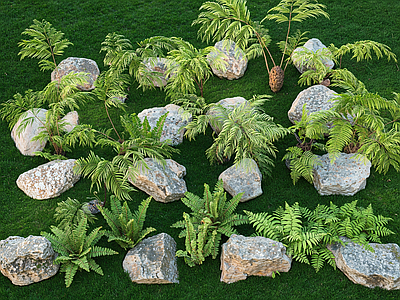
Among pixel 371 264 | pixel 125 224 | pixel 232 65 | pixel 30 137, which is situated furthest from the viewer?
pixel 232 65

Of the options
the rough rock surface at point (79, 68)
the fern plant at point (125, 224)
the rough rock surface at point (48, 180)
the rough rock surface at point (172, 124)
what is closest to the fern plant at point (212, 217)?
the fern plant at point (125, 224)

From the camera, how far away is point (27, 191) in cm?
717

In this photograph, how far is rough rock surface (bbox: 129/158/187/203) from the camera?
6.94 meters

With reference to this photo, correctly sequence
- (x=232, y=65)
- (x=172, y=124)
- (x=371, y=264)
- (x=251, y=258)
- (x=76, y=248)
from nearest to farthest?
(x=251, y=258) < (x=371, y=264) < (x=76, y=248) < (x=172, y=124) < (x=232, y=65)

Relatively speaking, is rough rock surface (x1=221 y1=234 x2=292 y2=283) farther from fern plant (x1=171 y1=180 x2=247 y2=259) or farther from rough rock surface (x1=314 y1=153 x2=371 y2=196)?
rough rock surface (x1=314 y1=153 x2=371 y2=196)

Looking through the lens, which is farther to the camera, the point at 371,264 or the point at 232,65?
the point at 232,65

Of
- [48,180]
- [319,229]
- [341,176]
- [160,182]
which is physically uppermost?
[48,180]

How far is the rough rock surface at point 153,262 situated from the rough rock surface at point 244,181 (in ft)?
4.97

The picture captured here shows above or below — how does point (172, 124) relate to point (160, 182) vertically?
above

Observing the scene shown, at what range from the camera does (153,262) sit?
596 cm

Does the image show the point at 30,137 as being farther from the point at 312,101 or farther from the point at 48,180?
the point at 312,101

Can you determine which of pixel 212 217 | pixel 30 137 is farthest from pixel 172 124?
pixel 30 137

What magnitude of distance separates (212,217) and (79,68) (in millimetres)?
5172

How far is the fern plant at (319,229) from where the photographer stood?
6094mm
